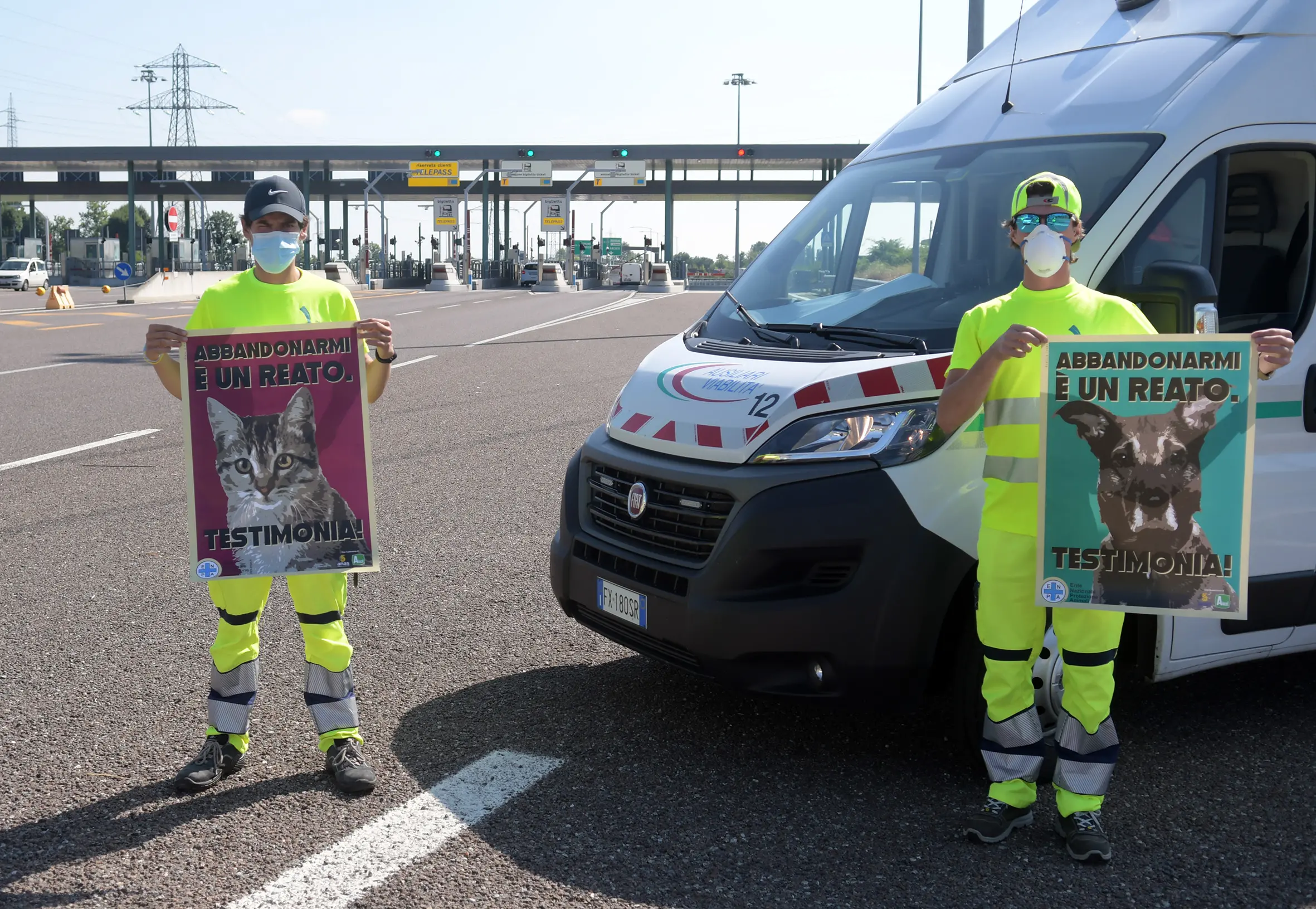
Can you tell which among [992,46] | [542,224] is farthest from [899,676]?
[542,224]

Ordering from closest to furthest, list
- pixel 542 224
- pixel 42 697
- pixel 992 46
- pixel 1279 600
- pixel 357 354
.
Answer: pixel 357 354
pixel 1279 600
pixel 42 697
pixel 992 46
pixel 542 224

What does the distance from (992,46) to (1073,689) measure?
304cm

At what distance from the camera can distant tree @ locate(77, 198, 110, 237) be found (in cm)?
15438

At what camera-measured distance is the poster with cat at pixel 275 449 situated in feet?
13.1

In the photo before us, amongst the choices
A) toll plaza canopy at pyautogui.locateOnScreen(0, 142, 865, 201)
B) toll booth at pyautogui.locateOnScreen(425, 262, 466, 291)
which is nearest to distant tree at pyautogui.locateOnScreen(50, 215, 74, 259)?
toll plaza canopy at pyautogui.locateOnScreen(0, 142, 865, 201)

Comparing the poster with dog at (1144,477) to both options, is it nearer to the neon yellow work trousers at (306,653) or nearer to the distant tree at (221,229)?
the neon yellow work trousers at (306,653)

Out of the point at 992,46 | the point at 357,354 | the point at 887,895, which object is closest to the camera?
the point at 887,895

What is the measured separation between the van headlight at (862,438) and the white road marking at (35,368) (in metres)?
14.0

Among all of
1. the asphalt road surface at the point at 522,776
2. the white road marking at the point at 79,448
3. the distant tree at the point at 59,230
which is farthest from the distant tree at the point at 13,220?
the asphalt road surface at the point at 522,776

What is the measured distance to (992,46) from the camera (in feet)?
18.2

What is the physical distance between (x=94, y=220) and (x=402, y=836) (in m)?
169

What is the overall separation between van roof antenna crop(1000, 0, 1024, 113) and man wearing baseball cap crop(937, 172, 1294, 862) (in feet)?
4.57

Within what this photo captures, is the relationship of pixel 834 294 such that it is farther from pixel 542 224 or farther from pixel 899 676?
pixel 542 224

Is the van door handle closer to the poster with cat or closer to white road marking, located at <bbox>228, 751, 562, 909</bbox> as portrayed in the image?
white road marking, located at <bbox>228, 751, 562, 909</bbox>
